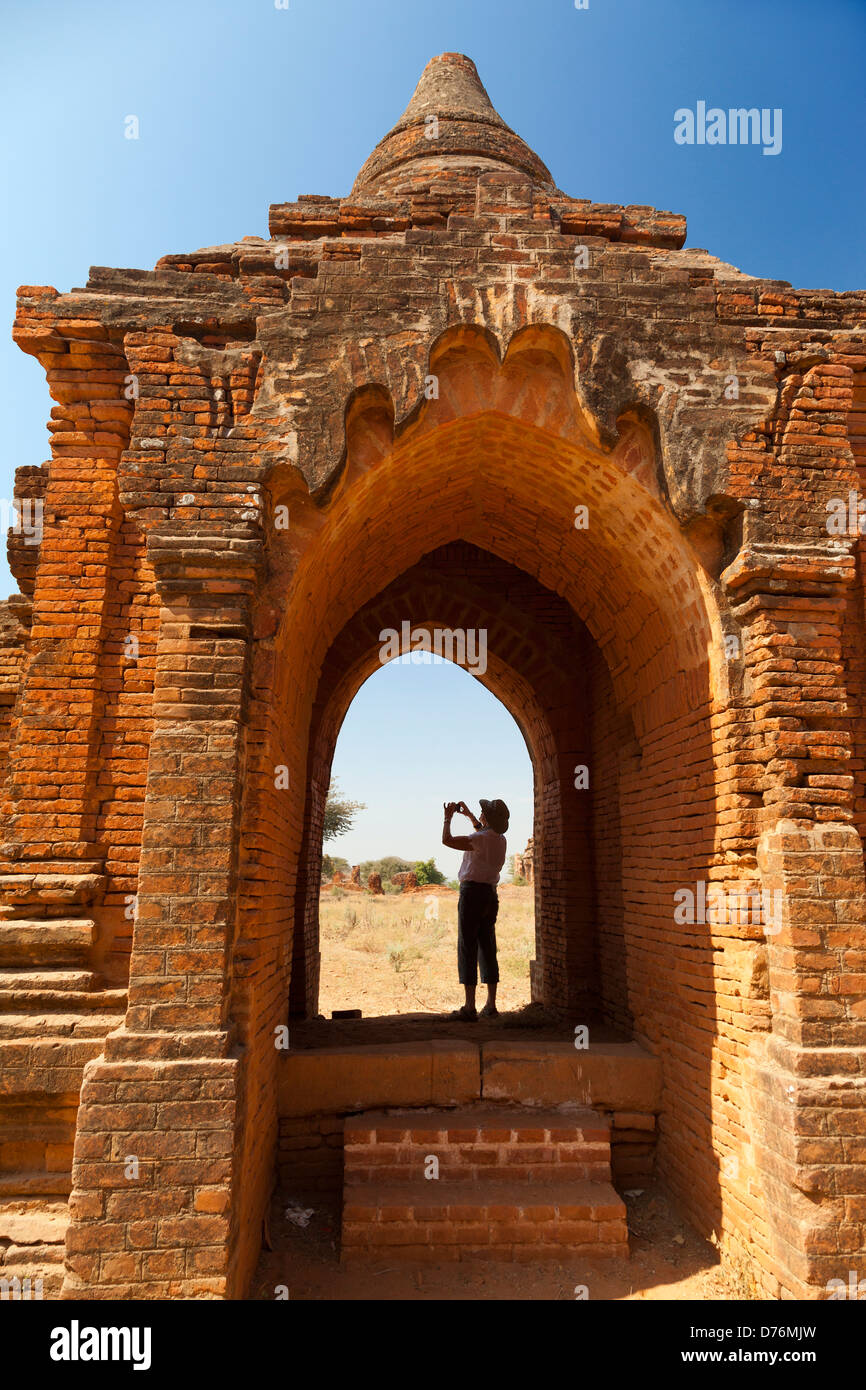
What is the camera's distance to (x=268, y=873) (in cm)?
447

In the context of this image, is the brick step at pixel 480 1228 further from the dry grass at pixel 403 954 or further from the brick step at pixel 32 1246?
the dry grass at pixel 403 954

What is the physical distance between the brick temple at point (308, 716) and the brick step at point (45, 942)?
0.02 m

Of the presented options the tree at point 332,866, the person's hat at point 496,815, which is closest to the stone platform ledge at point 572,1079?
the person's hat at point 496,815

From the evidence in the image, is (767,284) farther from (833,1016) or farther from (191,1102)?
(191,1102)

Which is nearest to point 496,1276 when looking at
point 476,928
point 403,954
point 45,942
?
point 45,942

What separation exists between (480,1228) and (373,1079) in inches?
43.1

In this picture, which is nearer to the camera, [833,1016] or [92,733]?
[833,1016]

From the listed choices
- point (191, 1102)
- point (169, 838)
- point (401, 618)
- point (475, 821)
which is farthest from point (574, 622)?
point (191, 1102)

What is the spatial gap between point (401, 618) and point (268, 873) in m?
4.48

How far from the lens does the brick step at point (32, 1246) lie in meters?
3.68

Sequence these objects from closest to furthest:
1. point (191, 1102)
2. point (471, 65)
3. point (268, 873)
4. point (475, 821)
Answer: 1. point (191, 1102)
2. point (268, 873)
3. point (475, 821)
4. point (471, 65)

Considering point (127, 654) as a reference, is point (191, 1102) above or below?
below

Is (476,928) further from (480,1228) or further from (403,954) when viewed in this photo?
(403,954)

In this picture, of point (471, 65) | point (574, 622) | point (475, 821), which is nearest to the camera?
point (475, 821)
